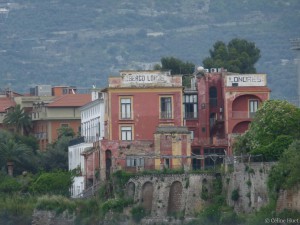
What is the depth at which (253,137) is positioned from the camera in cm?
13712

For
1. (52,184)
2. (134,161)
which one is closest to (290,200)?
(134,161)

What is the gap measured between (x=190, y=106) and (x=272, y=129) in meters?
21.6

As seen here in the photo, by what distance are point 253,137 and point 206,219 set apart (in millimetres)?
7089

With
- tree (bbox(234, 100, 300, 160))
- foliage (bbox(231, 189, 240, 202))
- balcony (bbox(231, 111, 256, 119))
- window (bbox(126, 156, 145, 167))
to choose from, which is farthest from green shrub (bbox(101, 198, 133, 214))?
balcony (bbox(231, 111, 256, 119))

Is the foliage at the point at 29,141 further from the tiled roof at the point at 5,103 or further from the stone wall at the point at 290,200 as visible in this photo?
the stone wall at the point at 290,200

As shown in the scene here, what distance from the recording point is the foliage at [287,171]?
12356 centimetres

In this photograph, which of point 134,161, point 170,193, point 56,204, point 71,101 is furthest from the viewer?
point 71,101

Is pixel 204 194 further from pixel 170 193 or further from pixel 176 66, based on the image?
pixel 176 66

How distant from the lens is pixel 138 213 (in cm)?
13962

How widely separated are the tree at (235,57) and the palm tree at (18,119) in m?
14.8

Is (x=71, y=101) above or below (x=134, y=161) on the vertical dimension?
above

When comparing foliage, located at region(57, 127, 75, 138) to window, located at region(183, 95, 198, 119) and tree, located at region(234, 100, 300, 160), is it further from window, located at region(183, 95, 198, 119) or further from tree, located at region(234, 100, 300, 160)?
tree, located at region(234, 100, 300, 160)

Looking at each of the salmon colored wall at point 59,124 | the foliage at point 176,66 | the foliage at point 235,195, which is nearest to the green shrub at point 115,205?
the foliage at point 235,195

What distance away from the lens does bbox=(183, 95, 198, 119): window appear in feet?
516
